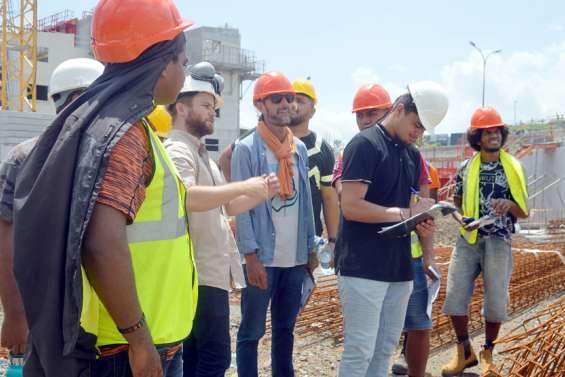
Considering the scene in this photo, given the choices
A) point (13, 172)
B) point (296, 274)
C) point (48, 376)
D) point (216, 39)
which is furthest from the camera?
point (216, 39)

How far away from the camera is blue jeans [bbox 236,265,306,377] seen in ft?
12.0

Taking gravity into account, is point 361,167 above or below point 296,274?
above

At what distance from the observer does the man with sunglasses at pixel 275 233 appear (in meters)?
3.65

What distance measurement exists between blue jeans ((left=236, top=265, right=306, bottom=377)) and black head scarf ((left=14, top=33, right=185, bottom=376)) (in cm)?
207

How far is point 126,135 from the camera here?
1.61 metres

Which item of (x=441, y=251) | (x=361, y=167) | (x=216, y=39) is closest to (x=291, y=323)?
(x=361, y=167)

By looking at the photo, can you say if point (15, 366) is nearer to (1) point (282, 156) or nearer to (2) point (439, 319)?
(1) point (282, 156)

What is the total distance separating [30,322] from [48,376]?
152 mm

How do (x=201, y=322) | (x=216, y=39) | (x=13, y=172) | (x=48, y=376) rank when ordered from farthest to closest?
(x=216, y=39) < (x=201, y=322) < (x=13, y=172) < (x=48, y=376)

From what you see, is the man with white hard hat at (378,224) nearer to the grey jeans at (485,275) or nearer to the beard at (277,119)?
the beard at (277,119)

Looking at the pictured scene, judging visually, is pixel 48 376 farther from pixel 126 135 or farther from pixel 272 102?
pixel 272 102

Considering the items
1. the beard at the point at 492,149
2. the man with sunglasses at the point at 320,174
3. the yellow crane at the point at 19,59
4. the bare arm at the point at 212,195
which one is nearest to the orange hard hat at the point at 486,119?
the beard at the point at 492,149

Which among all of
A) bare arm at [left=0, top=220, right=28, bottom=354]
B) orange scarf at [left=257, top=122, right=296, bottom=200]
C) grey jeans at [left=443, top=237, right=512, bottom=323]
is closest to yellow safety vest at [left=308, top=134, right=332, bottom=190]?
orange scarf at [left=257, top=122, right=296, bottom=200]

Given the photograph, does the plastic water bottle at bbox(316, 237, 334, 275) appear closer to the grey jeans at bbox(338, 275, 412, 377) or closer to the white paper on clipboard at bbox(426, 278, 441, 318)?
the white paper on clipboard at bbox(426, 278, 441, 318)
